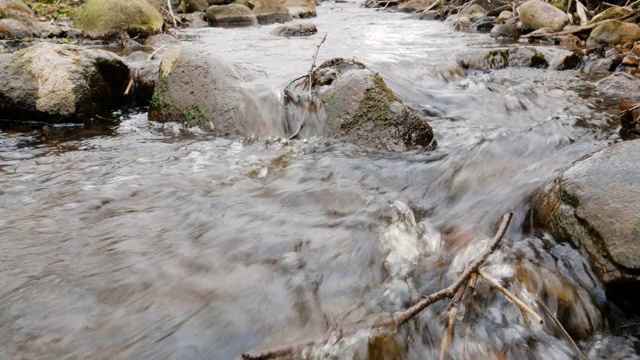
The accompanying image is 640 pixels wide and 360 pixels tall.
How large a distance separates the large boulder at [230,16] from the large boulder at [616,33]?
11.7 m

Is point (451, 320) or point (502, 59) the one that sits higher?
point (502, 59)

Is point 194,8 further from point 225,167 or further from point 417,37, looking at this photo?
point 225,167

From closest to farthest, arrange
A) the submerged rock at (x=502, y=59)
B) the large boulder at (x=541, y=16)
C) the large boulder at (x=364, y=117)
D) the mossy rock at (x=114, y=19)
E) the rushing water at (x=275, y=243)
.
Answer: the rushing water at (x=275, y=243), the large boulder at (x=364, y=117), the submerged rock at (x=502, y=59), the large boulder at (x=541, y=16), the mossy rock at (x=114, y=19)

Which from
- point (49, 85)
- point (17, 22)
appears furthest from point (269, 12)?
point (49, 85)

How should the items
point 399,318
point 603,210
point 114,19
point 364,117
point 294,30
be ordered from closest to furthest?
point 399,318
point 603,210
point 364,117
point 114,19
point 294,30

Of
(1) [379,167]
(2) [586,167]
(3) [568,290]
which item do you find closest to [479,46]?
(1) [379,167]

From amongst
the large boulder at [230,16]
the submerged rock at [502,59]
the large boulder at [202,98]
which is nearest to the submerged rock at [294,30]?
the large boulder at [230,16]

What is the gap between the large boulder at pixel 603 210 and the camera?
73.0 inches

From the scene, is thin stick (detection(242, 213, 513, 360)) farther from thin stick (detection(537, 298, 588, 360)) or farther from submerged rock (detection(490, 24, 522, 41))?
submerged rock (detection(490, 24, 522, 41))

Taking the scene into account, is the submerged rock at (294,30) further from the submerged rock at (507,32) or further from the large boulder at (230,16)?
the submerged rock at (507,32)

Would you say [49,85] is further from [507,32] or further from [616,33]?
[507,32]

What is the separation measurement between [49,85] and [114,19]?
7.61 meters

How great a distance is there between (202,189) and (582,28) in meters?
9.87

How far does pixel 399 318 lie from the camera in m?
1.82
